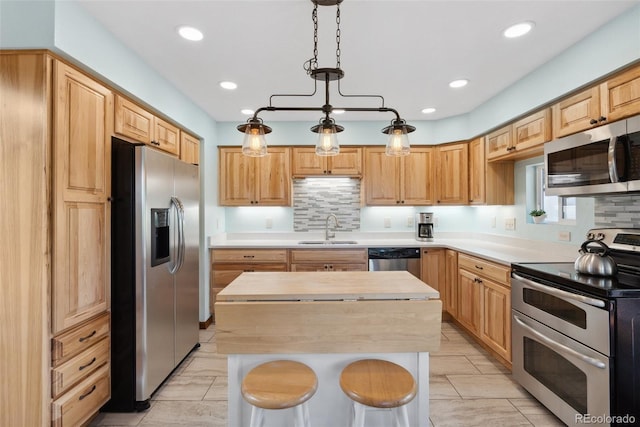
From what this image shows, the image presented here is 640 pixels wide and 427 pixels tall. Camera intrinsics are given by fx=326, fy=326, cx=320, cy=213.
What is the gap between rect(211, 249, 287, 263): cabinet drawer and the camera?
12.6 feet

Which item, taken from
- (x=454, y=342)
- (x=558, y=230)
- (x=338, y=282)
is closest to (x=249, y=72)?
(x=338, y=282)

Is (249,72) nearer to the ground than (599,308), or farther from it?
farther from it

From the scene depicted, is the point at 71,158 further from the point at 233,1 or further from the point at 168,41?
the point at 233,1

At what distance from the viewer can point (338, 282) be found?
1922mm

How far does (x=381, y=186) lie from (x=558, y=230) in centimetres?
191

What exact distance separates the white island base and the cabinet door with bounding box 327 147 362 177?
2.73 metres

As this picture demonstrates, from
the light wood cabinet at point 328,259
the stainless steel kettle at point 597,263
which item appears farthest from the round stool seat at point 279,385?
the light wood cabinet at point 328,259

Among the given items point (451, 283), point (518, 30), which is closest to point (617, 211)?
point (518, 30)

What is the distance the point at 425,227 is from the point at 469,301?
3.78 feet

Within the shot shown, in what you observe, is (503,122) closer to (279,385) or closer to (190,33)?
(190,33)

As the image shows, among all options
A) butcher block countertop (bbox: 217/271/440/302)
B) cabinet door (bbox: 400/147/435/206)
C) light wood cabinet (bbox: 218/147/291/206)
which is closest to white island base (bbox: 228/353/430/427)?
butcher block countertop (bbox: 217/271/440/302)

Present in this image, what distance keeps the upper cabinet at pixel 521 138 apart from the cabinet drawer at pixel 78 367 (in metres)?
3.54

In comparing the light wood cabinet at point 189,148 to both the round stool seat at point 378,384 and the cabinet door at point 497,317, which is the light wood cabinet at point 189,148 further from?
the cabinet door at point 497,317

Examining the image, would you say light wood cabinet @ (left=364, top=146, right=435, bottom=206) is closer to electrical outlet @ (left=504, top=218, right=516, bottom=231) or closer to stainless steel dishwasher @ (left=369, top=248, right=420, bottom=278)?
stainless steel dishwasher @ (left=369, top=248, right=420, bottom=278)
